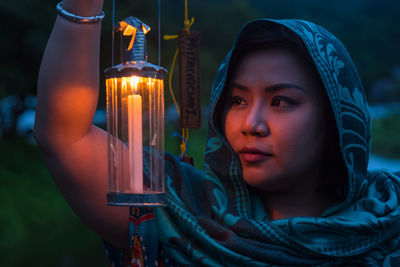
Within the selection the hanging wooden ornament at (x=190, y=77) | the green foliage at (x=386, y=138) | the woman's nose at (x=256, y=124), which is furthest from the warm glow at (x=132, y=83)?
the green foliage at (x=386, y=138)

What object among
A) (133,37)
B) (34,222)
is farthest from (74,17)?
(34,222)

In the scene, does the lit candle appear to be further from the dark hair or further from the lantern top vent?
the dark hair

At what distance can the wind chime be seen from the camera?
926mm

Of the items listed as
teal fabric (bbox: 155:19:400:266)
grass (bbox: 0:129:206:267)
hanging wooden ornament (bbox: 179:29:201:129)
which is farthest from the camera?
grass (bbox: 0:129:206:267)

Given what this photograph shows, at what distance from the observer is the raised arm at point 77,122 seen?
3.34ft

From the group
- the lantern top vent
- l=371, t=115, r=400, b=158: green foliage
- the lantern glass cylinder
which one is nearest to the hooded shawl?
the lantern glass cylinder

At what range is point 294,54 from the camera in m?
1.28

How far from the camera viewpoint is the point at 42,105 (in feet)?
3.49

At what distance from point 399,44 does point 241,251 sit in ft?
24.6

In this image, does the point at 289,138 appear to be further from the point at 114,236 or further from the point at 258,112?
the point at 114,236

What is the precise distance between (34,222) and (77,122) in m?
5.53

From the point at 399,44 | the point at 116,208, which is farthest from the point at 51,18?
the point at 116,208

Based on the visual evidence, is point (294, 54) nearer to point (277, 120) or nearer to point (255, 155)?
point (277, 120)

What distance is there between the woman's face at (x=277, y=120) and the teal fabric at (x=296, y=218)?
6 centimetres
